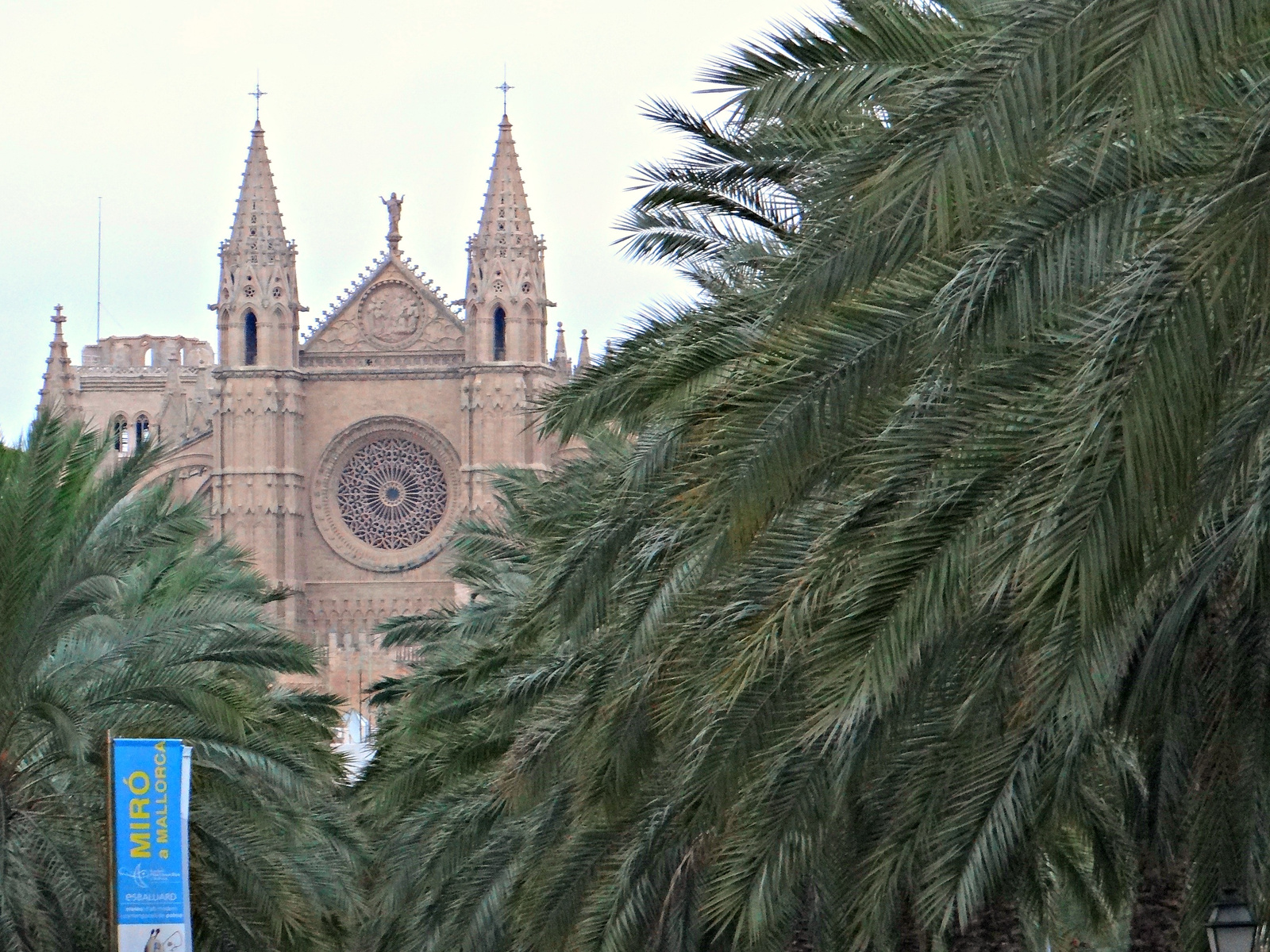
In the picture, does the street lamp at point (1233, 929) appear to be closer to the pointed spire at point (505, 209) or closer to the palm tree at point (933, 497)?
the palm tree at point (933, 497)

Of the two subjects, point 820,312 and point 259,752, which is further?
point 259,752

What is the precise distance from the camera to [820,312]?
8242mm

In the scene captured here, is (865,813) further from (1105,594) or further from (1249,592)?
(1105,594)

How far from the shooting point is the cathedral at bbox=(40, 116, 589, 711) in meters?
54.2

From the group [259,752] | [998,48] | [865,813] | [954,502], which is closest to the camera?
[998,48]

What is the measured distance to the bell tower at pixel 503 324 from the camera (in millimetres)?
54062

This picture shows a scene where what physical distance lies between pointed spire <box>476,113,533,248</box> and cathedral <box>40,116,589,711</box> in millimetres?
39

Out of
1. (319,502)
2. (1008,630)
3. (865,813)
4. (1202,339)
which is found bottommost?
(865,813)

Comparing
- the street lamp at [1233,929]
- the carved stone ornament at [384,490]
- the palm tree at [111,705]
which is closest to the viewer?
the street lamp at [1233,929]

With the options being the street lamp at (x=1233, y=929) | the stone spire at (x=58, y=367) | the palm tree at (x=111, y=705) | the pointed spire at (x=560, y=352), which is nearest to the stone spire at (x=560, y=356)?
the pointed spire at (x=560, y=352)

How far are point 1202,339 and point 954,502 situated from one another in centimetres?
156

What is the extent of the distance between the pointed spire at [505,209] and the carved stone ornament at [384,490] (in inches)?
199

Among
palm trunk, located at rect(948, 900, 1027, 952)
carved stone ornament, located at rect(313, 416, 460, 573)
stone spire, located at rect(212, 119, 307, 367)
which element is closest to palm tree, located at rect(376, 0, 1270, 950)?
palm trunk, located at rect(948, 900, 1027, 952)

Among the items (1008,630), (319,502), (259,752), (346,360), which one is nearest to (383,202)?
(346,360)
